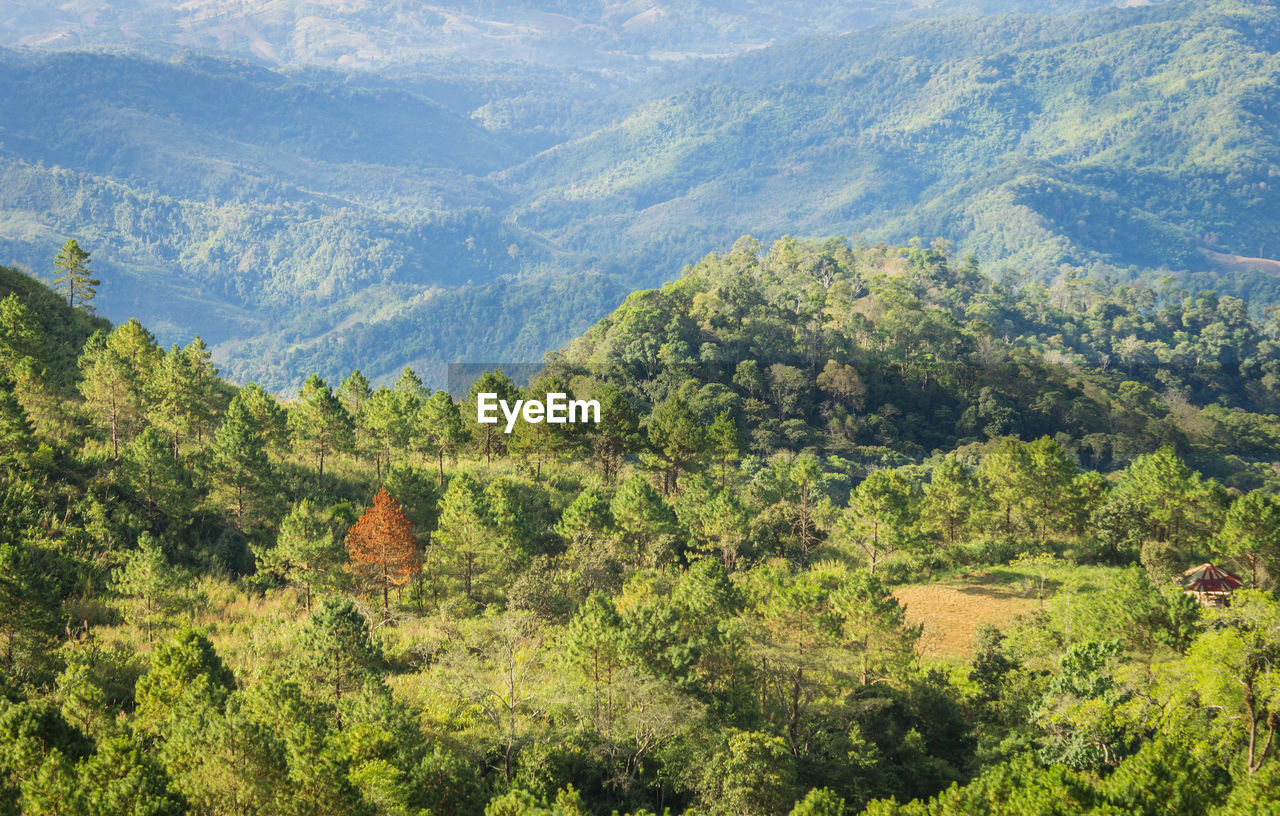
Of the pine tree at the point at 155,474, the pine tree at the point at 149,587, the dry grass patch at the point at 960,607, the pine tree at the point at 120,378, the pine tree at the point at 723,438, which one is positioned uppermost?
the pine tree at the point at 120,378

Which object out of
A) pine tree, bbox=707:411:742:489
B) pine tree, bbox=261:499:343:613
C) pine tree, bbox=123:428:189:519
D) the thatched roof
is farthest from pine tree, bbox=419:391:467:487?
the thatched roof

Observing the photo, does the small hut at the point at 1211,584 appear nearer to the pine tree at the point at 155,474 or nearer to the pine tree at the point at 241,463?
the pine tree at the point at 241,463

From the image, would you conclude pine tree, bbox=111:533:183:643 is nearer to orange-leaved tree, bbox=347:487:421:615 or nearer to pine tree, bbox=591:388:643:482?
orange-leaved tree, bbox=347:487:421:615

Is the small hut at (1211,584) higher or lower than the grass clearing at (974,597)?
higher

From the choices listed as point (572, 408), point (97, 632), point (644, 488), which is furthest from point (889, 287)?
point (97, 632)

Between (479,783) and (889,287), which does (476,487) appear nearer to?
(479,783)

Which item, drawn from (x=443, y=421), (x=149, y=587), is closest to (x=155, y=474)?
(x=149, y=587)

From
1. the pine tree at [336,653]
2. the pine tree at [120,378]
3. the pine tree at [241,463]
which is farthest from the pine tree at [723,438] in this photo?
the pine tree at [336,653]
